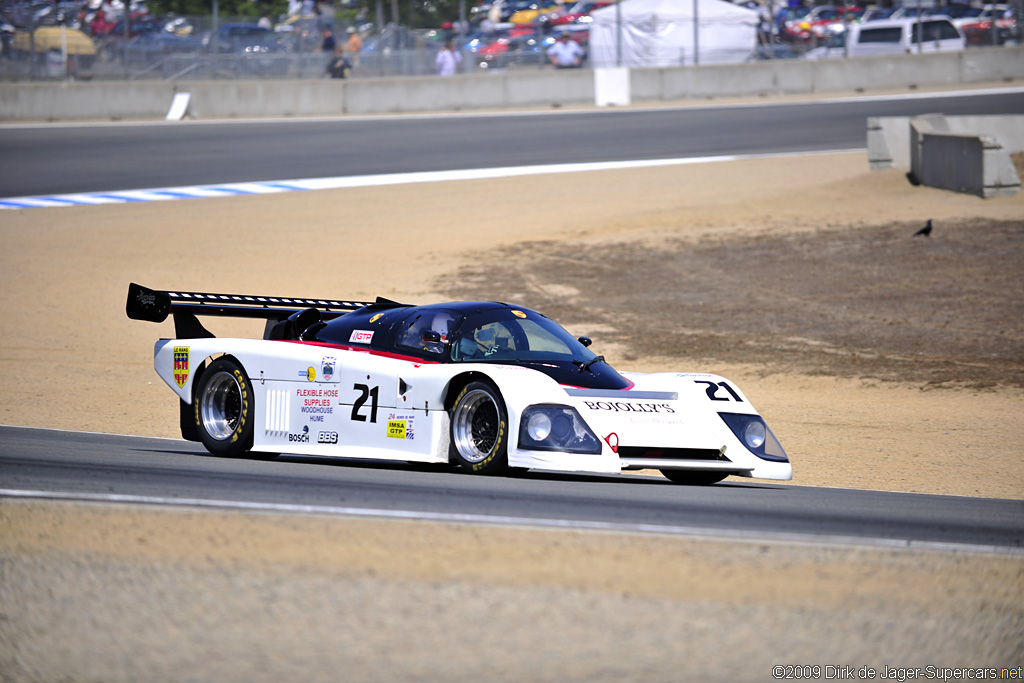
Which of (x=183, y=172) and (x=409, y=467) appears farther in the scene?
(x=183, y=172)

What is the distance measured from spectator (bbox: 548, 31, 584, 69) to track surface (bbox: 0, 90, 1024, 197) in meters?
4.02

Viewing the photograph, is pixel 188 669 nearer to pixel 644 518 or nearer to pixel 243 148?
pixel 644 518

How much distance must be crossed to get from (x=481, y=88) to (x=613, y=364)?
83.8 ft

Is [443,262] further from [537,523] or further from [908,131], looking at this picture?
[537,523]

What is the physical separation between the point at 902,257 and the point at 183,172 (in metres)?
15.8

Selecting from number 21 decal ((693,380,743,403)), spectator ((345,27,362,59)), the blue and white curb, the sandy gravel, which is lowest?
the sandy gravel

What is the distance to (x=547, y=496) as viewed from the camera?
7.30 m

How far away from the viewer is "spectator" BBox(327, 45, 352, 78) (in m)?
39.1

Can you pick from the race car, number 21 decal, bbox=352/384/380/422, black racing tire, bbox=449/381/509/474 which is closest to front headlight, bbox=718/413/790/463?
the race car

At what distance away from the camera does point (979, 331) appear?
16672 millimetres

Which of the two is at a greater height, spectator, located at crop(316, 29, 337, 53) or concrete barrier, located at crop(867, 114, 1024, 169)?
spectator, located at crop(316, 29, 337, 53)

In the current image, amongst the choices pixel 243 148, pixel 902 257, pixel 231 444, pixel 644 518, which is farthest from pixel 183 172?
pixel 644 518

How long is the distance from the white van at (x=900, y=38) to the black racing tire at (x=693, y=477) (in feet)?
122

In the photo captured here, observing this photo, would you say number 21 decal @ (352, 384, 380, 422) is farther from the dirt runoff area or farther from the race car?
the dirt runoff area
